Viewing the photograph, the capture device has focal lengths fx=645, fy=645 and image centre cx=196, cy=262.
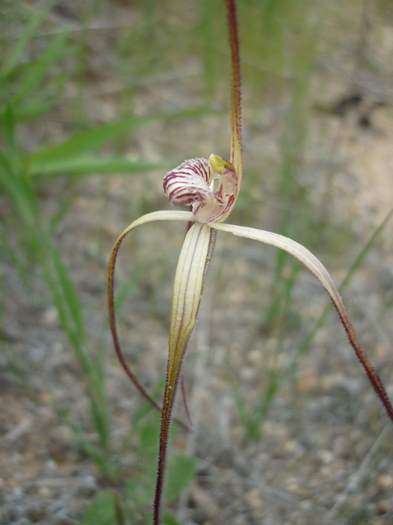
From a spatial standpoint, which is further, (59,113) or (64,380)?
(59,113)

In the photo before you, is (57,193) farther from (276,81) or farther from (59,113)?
(276,81)

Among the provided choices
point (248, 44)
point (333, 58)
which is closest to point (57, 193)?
point (248, 44)

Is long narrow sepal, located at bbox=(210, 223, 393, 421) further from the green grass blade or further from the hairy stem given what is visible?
the green grass blade

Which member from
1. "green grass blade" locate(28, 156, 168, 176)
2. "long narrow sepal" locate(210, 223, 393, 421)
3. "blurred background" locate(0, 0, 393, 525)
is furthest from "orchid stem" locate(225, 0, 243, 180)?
"green grass blade" locate(28, 156, 168, 176)

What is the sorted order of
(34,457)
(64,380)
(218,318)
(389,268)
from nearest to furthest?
(34,457), (64,380), (218,318), (389,268)

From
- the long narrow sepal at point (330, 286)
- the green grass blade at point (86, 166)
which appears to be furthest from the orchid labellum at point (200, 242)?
the green grass blade at point (86, 166)
